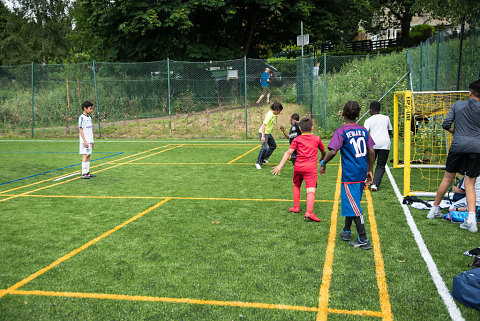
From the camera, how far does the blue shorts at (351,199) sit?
16.8 ft

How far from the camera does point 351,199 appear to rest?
5.16 metres

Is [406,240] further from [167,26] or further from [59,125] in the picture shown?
[167,26]

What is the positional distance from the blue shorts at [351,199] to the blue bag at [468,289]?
1.50m

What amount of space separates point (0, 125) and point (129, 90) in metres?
7.07

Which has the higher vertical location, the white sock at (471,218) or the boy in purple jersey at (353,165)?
the boy in purple jersey at (353,165)

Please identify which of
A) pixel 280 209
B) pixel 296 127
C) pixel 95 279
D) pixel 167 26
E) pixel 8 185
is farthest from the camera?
pixel 167 26

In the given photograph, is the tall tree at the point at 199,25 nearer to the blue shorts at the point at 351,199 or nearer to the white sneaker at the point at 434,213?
the white sneaker at the point at 434,213

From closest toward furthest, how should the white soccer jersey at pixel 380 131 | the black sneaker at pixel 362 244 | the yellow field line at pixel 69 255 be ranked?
the yellow field line at pixel 69 255 → the black sneaker at pixel 362 244 → the white soccer jersey at pixel 380 131

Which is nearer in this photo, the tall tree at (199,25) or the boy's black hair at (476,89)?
the boy's black hair at (476,89)

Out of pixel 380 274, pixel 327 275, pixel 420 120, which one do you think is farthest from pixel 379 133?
pixel 327 275

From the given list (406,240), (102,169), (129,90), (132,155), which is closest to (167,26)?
(129,90)

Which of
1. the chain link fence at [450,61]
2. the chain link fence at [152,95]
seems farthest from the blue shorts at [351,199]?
the chain link fence at [152,95]

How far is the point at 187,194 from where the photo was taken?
8188 mm

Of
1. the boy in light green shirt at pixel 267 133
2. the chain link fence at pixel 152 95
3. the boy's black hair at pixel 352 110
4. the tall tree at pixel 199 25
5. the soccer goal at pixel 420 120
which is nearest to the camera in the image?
the boy's black hair at pixel 352 110
